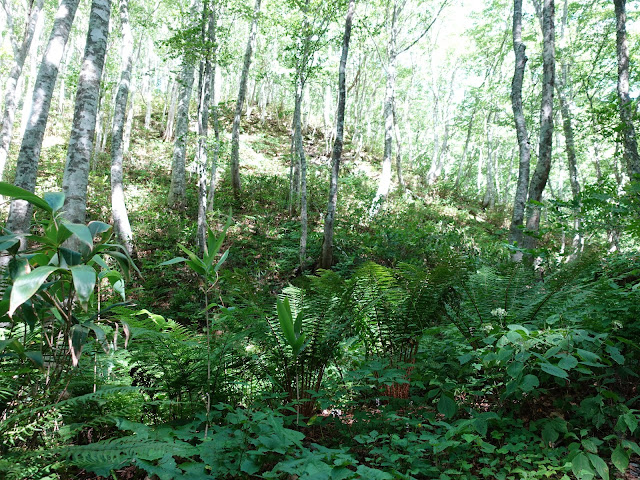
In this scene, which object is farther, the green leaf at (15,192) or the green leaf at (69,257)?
the green leaf at (69,257)

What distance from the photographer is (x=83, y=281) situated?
1252 millimetres

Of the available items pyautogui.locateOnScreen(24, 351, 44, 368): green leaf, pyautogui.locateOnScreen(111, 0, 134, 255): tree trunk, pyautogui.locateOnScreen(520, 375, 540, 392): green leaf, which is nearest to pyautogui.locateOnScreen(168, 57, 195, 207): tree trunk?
pyautogui.locateOnScreen(111, 0, 134, 255): tree trunk

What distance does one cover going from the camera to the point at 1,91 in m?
24.0

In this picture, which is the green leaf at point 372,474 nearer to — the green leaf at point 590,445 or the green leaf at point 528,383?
the green leaf at point 528,383

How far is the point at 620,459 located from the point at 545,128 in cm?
752

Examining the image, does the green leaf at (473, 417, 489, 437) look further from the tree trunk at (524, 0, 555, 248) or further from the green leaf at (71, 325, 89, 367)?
the tree trunk at (524, 0, 555, 248)

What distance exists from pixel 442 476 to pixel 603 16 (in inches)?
746

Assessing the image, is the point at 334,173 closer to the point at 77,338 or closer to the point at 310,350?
the point at 310,350

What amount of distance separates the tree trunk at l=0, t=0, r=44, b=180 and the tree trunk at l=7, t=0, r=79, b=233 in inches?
209

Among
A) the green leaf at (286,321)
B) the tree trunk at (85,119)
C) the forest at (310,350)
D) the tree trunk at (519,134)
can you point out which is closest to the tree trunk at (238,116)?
the forest at (310,350)

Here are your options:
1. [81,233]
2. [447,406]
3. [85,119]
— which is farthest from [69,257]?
[85,119]

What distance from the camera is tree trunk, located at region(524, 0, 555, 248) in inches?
294

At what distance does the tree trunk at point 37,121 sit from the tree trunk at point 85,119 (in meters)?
1.01

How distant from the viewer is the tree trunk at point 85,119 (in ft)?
15.7
